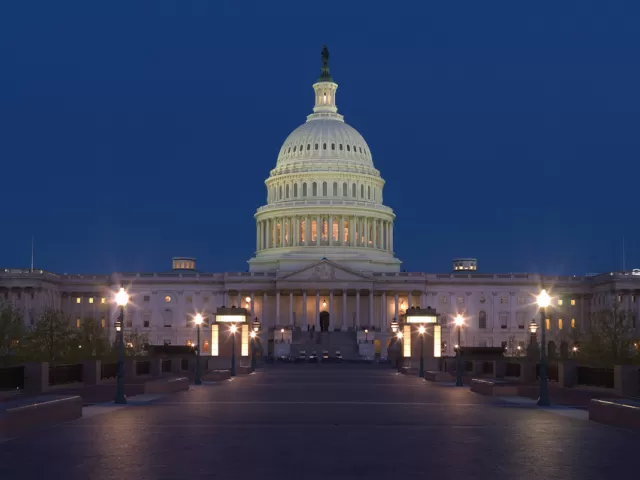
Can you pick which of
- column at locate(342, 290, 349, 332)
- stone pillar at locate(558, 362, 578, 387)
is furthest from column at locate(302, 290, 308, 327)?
stone pillar at locate(558, 362, 578, 387)

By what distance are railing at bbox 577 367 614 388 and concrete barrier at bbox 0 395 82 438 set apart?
93.8 feet

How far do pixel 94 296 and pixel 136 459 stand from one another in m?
164

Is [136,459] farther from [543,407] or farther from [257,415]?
[543,407]

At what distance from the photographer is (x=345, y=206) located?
194500 millimetres

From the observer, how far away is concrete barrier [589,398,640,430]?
30.4m

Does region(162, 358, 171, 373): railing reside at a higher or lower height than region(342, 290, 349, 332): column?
lower

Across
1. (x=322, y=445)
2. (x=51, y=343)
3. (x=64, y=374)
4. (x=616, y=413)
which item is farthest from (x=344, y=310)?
(x=322, y=445)

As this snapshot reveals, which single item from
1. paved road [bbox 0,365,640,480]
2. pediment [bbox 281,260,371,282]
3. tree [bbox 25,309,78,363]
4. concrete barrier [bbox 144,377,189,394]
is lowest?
paved road [bbox 0,365,640,480]

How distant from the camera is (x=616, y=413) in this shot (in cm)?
3169

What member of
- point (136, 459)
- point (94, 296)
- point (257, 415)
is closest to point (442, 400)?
point (257, 415)

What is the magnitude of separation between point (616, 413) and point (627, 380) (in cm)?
1824

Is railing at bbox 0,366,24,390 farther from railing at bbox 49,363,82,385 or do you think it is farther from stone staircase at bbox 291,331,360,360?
stone staircase at bbox 291,331,360,360

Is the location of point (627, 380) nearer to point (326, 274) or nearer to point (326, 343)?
point (326, 343)

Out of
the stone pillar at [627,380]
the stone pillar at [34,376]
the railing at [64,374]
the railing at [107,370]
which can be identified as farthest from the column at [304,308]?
the stone pillar at [627,380]
